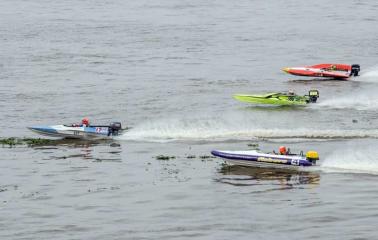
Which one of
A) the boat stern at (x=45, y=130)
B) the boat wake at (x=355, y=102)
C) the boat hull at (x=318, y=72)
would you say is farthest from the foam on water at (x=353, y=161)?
the boat hull at (x=318, y=72)

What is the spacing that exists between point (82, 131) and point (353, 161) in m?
15.4

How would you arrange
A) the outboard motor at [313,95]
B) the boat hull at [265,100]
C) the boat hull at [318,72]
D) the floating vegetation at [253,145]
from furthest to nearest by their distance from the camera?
1. the boat hull at [318,72]
2. the boat hull at [265,100]
3. the outboard motor at [313,95]
4. the floating vegetation at [253,145]

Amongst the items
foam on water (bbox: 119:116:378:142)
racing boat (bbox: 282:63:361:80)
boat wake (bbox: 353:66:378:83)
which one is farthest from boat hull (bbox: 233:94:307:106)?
boat wake (bbox: 353:66:378:83)

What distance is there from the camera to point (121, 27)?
10350 cm

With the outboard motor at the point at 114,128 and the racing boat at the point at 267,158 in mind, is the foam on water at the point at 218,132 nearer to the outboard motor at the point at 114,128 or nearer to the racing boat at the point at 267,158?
the outboard motor at the point at 114,128

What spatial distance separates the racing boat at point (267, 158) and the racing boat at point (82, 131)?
27.7ft

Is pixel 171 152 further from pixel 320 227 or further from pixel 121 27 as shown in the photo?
pixel 121 27

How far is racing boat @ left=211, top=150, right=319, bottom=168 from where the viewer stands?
46.2 metres

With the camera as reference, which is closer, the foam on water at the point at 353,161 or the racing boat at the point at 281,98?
the foam on water at the point at 353,161

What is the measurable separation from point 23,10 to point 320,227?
8440 cm

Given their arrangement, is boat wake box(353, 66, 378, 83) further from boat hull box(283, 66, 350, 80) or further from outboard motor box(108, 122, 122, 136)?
outboard motor box(108, 122, 122, 136)

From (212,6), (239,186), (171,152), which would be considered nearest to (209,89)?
(171,152)

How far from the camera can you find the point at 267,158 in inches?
1839

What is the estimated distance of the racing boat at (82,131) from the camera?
178ft
